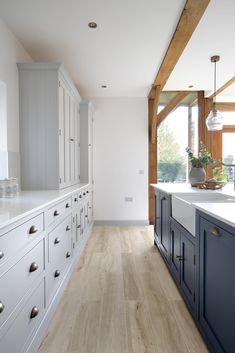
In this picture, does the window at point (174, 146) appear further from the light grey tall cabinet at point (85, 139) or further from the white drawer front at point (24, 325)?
the white drawer front at point (24, 325)

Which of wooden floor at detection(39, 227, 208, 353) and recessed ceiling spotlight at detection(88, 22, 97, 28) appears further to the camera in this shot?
recessed ceiling spotlight at detection(88, 22, 97, 28)

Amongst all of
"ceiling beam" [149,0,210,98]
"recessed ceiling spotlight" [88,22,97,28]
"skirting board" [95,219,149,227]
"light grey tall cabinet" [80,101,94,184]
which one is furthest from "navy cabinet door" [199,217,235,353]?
"skirting board" [95,219,149,227]

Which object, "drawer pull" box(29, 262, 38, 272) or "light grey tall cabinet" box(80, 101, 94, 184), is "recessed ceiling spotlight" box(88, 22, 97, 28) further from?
"drawer pull" box(29, 262, 38, 272)

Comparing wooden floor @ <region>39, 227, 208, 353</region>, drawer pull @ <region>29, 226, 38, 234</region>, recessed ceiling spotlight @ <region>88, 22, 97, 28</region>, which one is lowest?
wooden floor @ <region>39, 227, 208, 353</region>

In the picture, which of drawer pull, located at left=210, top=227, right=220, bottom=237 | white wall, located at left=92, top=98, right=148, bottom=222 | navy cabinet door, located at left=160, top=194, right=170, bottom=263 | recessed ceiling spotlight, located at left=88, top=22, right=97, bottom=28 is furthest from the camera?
white wall, located at left=92, top=98, right=148, bottom=222

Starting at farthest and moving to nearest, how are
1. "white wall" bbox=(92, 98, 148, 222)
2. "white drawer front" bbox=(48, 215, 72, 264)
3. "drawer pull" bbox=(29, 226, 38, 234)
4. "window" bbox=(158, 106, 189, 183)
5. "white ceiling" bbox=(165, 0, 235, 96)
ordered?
"window" bbox=(158, 106, 189, 183) < "white wall" bbox=(92, 98, 148, 222) < "white ceiling" bbox=(165, 0, 235, 96) < "white drawer front" bbox=(48, 215, 72, 264) < "drawer pull" bbox=(29, 226, 38, 234)

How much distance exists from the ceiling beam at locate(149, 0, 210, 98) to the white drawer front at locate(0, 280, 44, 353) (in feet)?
8.19

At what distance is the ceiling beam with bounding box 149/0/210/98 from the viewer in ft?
6.72

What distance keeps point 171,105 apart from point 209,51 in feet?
5.63

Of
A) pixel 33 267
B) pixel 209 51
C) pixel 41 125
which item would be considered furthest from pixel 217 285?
pixel 209 51

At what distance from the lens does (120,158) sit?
479cm

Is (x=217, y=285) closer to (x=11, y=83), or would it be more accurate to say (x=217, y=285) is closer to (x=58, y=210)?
(x=58, y=210)

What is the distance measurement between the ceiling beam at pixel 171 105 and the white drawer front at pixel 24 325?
3.98m

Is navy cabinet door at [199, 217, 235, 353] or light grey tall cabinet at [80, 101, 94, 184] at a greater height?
light grey tall cabinet at [80, 101, 94, 184]
